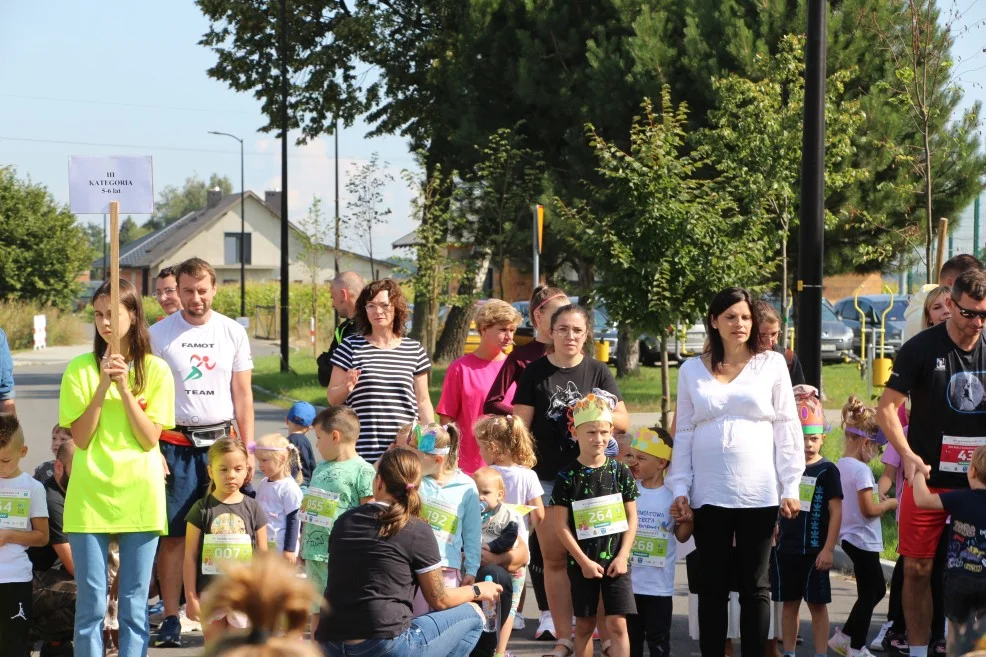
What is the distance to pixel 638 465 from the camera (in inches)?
251

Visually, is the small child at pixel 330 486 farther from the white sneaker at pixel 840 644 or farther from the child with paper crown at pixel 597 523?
the white sneaker at pixel 840 644

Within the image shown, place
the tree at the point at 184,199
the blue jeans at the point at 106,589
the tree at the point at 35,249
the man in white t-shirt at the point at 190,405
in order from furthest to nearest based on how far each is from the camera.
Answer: the tree at the point at 184,199, the tree at the point at 35,249, the man in white t-shirt at the point at 190,405, the blue jeans at the point at 106,589

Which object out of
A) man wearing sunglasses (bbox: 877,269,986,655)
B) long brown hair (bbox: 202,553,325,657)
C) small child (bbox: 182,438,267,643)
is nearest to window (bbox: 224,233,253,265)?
small child (bbox: 182,438,267,643)

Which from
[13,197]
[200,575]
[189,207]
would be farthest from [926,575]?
[189,207]

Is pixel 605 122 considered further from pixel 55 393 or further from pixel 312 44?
pixel 55 393

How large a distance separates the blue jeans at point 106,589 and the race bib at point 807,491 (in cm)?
333

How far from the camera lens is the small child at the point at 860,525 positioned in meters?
6.57

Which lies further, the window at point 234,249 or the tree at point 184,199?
the tree at point 184,199

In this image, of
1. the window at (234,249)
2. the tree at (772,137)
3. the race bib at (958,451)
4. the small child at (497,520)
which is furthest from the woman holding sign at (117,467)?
the window at (234,249)

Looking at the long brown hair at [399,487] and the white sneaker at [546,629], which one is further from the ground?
the long brown hair at [399,487]

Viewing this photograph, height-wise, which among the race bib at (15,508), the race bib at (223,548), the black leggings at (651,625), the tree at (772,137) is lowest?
the black leggings at (651,625)

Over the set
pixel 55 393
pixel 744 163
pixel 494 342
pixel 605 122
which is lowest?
pixel 55 393

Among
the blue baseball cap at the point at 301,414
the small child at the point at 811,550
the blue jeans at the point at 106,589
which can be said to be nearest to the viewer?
the blue jeans at the point at 106,589

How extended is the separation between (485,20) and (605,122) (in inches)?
138
